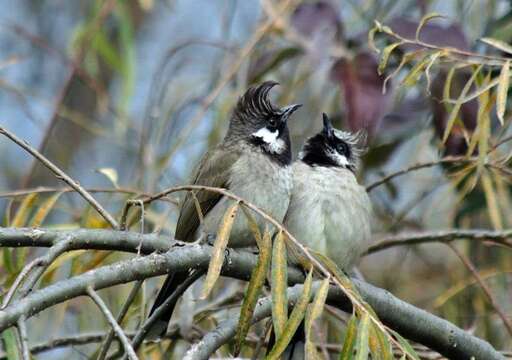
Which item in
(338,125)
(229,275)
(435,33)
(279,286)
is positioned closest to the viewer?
(279,286)

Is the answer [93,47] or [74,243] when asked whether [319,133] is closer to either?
[93,47]

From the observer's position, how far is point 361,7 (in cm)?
538

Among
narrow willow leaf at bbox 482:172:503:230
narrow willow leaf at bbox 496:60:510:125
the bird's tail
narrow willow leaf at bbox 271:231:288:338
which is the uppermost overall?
narrow willow leaf at bbox 482:172:503:230

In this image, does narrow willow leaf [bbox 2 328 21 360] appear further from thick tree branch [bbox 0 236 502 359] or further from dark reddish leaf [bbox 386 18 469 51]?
dark reddish leaf [bbox 386 18 469 51]

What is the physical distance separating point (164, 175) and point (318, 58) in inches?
45.9

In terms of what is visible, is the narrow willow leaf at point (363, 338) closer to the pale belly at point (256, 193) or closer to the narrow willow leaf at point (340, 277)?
the narrow willow leaf at point (340, 277)

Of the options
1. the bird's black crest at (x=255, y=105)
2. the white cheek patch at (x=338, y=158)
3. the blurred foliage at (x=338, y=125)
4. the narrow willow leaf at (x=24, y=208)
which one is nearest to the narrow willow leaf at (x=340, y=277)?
the blurred foliage at (x=338, y=125)

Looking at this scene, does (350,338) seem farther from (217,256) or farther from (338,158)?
(338,158)

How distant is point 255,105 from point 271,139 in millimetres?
173

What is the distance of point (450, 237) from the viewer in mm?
3803

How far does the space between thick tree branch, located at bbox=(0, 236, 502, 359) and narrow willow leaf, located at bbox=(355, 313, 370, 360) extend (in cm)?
55

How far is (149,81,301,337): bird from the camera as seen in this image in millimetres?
3777

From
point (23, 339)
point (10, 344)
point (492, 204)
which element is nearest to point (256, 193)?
point (492, 204)

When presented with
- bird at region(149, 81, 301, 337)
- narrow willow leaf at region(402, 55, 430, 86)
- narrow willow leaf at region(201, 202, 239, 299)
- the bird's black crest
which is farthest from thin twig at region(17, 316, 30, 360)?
the bird's black crest
